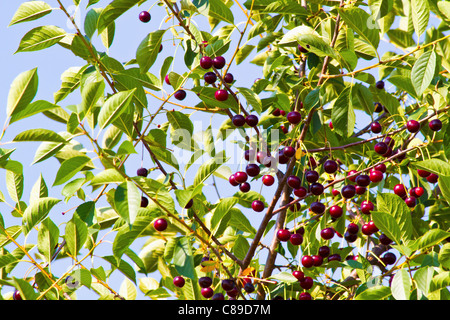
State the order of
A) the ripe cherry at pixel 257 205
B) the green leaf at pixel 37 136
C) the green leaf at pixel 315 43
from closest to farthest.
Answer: the green leaf at pixel 37 136 < the green leaf at pixel 315 43 < the ripe cherry at pixel 257 205

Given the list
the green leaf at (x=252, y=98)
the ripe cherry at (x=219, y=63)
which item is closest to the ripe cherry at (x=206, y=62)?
the ripe cherry at (x=219, y=63)

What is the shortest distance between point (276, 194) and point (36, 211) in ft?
3.28

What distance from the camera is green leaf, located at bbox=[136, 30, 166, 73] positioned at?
83.3 inches

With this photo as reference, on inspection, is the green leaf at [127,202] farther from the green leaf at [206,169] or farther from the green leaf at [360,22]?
the green leaf at [360,22]

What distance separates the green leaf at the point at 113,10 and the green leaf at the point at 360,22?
0.79m

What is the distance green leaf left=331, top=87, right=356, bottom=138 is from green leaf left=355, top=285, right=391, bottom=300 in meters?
0.64

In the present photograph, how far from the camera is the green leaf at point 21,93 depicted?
62.8 inches

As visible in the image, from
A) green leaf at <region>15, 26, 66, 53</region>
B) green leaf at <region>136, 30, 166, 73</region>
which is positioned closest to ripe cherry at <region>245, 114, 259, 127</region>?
green leaf at <region>136, 30, 166, 73</region>

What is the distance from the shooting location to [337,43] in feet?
7.79

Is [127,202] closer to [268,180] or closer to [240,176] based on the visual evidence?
[240,176]

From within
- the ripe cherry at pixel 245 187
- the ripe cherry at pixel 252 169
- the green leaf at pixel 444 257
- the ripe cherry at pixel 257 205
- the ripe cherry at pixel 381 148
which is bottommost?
the green leaf at pixel 444 257

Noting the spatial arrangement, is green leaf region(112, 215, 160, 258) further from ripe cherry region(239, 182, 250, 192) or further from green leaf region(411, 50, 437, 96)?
green leaf region(411, 50, 437, 96)

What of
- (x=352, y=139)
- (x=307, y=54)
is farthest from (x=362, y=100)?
(x=307, y=54)
